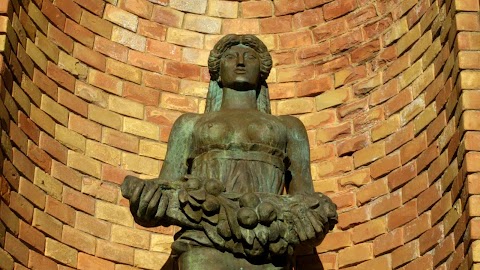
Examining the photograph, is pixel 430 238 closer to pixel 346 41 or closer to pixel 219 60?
pixel 219 60

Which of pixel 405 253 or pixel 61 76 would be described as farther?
pixel 61 76

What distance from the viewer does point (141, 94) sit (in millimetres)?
9609

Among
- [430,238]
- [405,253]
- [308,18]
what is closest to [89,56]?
[308,18]

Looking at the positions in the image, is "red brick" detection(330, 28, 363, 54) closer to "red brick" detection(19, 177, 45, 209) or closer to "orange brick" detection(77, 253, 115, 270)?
"orange brick" detection(77, 253, 115, 270)

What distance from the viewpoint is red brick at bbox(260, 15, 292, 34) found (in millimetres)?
10047

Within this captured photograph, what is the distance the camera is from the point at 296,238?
7.33 metres

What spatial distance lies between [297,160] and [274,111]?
66.2 inches

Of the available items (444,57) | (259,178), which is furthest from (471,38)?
(259,178)

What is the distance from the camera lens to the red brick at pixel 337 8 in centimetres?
989

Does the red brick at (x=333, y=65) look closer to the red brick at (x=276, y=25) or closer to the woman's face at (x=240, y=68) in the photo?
the red brick at (x=276, y=25)

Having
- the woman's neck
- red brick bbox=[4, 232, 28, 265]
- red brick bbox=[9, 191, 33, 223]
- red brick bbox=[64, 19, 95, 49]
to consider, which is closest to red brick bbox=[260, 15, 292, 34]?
red brick bbox=[64, 19, 95, 49]

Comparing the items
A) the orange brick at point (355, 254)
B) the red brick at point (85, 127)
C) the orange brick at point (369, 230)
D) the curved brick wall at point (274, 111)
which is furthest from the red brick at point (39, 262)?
the orange brick at point (369, 230)

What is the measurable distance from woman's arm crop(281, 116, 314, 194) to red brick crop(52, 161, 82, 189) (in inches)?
65.1

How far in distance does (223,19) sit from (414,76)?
1.69 meters
